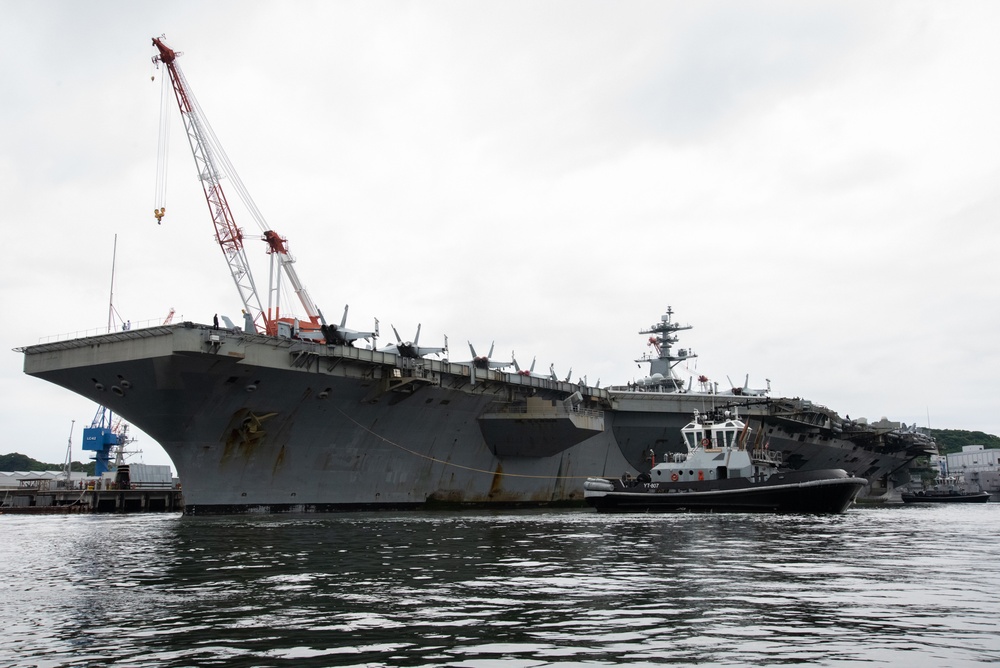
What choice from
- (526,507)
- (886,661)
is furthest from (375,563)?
(526,507)

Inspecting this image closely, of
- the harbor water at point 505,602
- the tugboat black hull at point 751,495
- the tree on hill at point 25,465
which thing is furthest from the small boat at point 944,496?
the tree on hill at point 25,465

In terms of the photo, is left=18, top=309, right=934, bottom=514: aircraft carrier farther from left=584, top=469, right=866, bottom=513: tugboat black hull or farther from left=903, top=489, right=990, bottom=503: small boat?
left=903, top=489, right=990, bottom=503: small boat

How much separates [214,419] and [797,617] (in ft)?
75.1

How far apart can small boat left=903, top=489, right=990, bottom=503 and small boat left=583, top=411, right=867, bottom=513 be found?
38.2m

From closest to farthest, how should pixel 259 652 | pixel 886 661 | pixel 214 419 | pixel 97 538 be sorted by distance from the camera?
pixel 886 661, pixel 259 652, pixel 97 538, pixel 214 419

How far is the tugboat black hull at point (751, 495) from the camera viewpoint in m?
27.7

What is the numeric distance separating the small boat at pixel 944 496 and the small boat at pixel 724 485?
38.2 m

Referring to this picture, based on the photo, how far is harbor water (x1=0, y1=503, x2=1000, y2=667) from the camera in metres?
6.50

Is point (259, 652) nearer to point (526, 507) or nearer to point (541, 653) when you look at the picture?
point (541, 653)

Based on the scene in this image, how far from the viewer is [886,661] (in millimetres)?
6090

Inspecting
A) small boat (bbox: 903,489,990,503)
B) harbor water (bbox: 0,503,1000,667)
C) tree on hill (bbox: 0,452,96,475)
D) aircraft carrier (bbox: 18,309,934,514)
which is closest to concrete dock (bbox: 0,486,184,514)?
aircraft carrier (bbox: 18,309,934,514)

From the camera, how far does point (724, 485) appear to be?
28.8m

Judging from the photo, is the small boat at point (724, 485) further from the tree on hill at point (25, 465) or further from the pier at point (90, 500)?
the tree on hill at point (25, 465)

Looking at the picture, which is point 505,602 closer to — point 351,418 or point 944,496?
point 351,418
